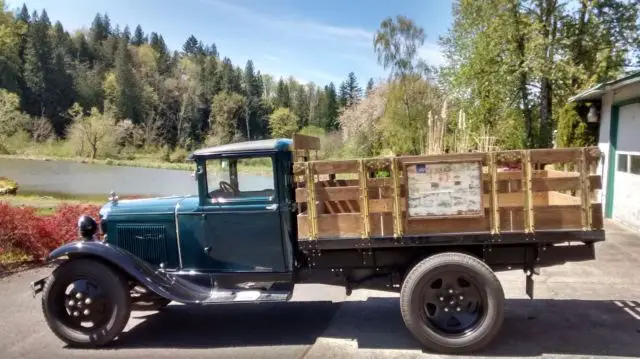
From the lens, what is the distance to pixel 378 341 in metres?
4.52

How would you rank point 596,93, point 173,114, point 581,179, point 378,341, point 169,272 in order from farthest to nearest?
point 173,114
point 596,93
point 169,272
point 378,341
point 581,179

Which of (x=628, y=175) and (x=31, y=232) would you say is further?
(x=628, y=175)

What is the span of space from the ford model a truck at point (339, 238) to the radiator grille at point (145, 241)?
0.5 inches

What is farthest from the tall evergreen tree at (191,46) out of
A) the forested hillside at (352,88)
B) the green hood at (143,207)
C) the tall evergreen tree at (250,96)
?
the green hood at (143,207)

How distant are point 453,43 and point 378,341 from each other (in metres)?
22.0

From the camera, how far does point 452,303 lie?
4.31 metres

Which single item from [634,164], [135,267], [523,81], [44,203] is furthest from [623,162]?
[44,203]

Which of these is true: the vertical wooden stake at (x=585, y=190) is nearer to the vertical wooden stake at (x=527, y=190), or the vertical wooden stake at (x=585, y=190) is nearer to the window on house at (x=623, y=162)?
the vertical wooden stake at (x=527, y=190)

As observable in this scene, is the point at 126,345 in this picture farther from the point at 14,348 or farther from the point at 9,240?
the point at 9,240

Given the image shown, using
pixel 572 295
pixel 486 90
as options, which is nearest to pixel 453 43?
pixel 486 90

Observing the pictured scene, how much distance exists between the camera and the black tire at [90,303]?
179 inches

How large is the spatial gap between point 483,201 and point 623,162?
28.8ft

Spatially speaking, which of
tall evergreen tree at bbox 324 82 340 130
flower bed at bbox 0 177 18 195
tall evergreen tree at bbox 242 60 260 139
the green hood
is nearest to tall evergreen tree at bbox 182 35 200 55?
tall evergreen tree at bbox 242 60 260 139

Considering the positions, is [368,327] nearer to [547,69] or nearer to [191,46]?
[547,69]
